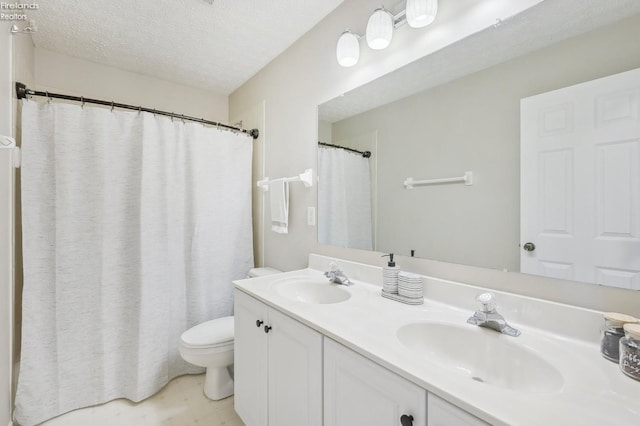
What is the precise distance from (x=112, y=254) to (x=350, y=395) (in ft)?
5.37

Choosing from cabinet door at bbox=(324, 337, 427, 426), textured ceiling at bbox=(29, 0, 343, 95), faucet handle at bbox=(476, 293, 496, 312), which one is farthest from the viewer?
textured ceiling at bbox=(29, 0, 343, 95)

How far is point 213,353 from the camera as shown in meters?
1.59

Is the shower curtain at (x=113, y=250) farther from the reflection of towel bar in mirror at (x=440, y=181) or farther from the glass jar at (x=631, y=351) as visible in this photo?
the glass jar at (x=631, y=351)

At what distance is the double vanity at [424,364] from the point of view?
0.54m

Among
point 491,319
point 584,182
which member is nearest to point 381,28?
point 584,182

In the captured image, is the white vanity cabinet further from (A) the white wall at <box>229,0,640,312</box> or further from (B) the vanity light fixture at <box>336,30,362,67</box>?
(B) the vanity light fixture at <box>336,30,362,67</box>

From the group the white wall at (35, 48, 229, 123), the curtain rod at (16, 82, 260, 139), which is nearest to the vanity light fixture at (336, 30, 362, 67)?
the curtain rod at (16, 82, 260, 139)

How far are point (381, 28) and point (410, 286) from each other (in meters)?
1.15

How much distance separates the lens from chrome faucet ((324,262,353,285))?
1.38 metres

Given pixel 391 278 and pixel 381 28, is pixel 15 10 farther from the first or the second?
pixel 391 278

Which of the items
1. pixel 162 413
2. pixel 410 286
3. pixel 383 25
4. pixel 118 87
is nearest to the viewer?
pixel 410 286

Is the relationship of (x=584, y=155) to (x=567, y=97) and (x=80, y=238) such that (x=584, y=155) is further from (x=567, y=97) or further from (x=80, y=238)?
(x=80, y=238)

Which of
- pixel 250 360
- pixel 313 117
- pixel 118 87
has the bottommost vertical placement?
pixel 250 360

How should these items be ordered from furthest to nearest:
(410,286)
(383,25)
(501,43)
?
1. (383,25)
2. (410,286)
3. (501,43)
